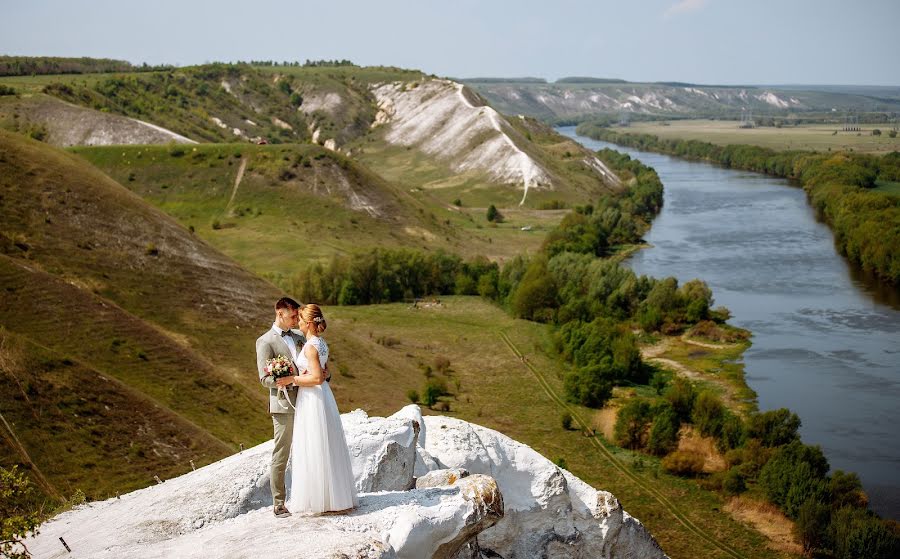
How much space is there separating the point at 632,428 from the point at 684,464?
369 centimetres

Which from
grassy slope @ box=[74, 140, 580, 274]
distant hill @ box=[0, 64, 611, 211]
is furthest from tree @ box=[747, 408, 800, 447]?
distant hill @ box=[0, 64, 611, 211]

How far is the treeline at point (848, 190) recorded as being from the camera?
73938mm

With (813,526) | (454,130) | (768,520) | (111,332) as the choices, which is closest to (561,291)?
(768,520)

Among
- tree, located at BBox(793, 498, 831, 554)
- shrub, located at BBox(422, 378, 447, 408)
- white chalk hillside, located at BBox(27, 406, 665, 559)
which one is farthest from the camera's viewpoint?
shrub, located at BBox(422, 378, 447, 408)

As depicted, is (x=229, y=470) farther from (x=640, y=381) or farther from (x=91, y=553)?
(x=640, y=381)

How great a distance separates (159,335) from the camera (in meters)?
34.1

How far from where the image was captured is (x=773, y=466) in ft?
108

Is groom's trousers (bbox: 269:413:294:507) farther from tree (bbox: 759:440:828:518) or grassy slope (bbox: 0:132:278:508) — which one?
tree (bbox: 759:440:828:518)

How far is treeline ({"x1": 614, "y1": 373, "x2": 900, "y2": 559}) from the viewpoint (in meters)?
28.7

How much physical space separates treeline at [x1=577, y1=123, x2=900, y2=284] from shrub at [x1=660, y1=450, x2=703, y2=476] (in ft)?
142

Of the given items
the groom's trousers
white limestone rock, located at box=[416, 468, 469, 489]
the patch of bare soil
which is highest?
the groom's trousers

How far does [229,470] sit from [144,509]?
1284mm

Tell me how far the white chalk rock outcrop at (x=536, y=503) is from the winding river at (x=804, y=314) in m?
21.6

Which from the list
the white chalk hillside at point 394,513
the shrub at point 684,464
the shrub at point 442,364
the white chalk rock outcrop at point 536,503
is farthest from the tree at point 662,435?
the white chalk rock outcrop at point 536,503
